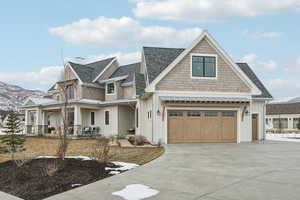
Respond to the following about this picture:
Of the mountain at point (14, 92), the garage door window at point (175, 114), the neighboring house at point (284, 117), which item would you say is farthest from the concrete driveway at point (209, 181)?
the mountain at point (14, 92)

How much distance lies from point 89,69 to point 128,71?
472cm

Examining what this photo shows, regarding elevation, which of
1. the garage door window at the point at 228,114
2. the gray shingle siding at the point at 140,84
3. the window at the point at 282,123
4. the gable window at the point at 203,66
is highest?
the gable window at the point at 203,66

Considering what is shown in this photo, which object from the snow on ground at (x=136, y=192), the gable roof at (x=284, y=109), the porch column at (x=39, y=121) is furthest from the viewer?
the gable roof at (x=284, y=109)

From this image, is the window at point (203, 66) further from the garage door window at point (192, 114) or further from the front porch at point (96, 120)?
the front porch at point (96, 120)

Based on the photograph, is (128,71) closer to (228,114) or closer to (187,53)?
(187,53)

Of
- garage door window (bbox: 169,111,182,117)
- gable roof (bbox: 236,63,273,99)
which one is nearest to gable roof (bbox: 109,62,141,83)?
garage door window (bbox: 169,111,182,117)

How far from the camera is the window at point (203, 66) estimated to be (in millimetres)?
19933

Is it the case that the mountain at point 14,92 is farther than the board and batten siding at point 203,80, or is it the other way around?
the mountain at point 14,92

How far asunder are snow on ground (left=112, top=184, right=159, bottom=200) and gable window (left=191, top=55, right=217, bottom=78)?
13.3 metres

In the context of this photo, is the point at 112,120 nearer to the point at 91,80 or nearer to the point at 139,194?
the point at 91,80

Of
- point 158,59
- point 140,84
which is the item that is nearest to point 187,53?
point 158,59

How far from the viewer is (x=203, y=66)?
790 inches

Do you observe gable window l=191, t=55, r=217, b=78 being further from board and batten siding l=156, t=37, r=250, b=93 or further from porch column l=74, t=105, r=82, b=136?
porch column l=74, t=105, r=82, b=136

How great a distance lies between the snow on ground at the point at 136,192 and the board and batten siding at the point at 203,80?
12.0 m
